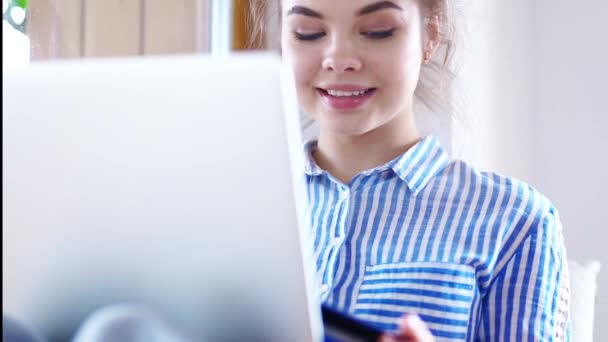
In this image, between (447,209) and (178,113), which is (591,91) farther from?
(178,113)

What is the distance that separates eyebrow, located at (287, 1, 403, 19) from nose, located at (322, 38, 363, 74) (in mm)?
34

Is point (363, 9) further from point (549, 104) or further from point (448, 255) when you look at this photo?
point (549, 104)

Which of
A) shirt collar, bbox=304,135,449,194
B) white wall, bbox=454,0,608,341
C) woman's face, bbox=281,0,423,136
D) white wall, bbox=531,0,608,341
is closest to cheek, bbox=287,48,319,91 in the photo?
woman's face, bbox=281,0,423,136

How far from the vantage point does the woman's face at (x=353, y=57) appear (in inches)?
31.4

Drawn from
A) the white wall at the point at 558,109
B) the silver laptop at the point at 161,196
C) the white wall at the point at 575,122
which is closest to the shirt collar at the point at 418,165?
the silver laptop at the point at 161,196

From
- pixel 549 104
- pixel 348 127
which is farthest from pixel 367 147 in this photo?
pixel 549 104

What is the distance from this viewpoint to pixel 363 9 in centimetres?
79

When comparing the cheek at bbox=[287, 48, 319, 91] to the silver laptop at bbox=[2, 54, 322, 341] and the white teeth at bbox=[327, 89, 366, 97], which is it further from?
the silver laptop at bbox=[2, 54, 322, 341]

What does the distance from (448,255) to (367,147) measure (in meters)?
0.18

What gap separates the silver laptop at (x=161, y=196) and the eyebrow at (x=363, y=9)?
50 centimetres

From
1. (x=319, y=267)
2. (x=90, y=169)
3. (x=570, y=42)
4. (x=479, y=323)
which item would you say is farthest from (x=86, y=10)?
(x=570, y=42)

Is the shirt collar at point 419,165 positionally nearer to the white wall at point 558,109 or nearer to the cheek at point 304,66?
the cheek at point 304,66

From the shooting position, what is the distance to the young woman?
739mm

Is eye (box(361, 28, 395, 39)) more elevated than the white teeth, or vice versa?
eye (box(361, 28, 395, 39))
